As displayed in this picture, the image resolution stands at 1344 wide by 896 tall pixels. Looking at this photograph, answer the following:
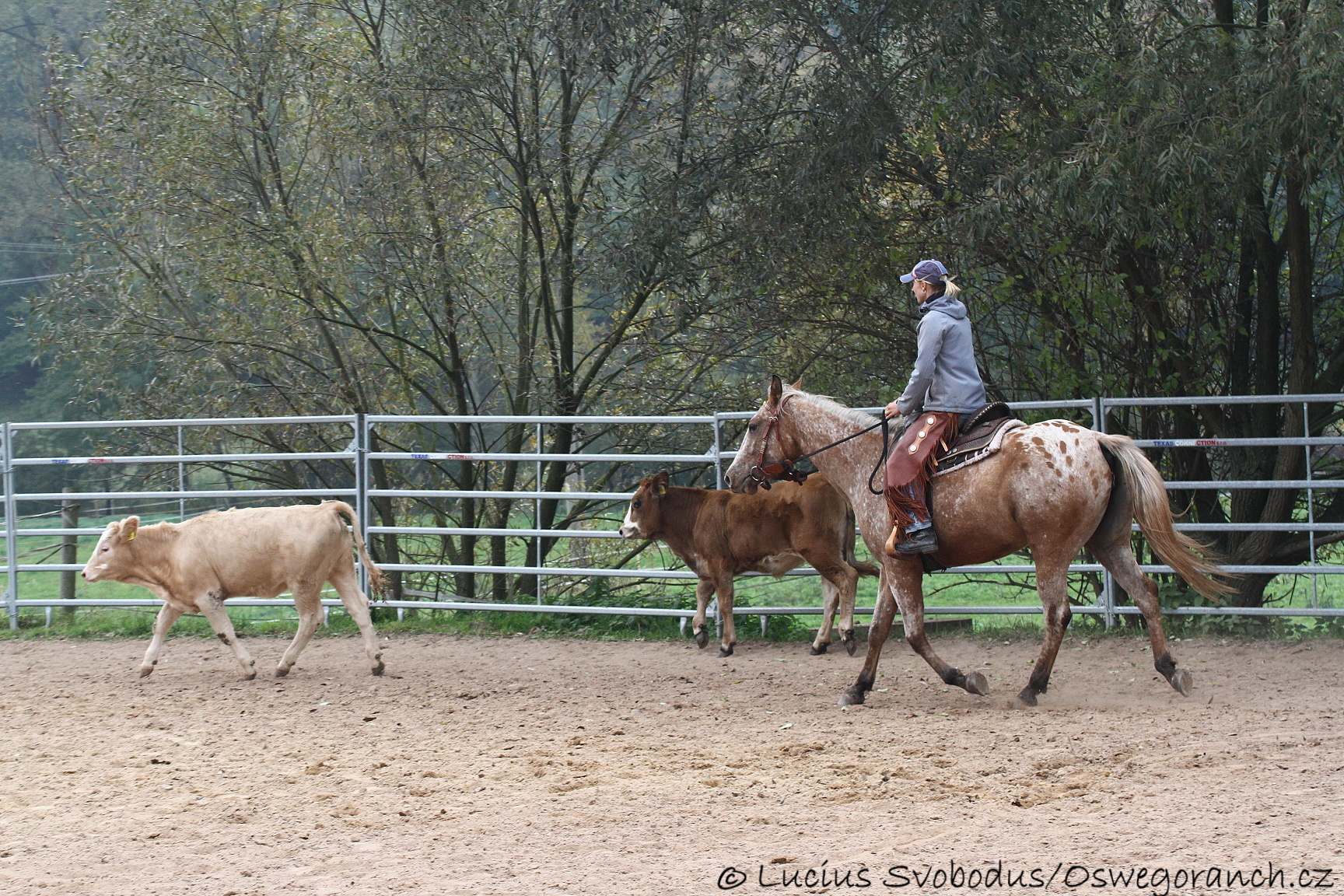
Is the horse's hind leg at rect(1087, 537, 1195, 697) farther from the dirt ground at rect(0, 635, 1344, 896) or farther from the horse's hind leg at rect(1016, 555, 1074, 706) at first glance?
the horse's hind leg at rect(1016, 555, 1074, 706)

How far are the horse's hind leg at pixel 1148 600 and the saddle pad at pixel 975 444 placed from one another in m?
0.94

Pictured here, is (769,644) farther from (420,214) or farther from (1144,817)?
(420,214)

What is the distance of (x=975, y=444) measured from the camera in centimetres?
666

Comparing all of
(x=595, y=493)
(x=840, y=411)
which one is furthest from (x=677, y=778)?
(x=595, y=493)

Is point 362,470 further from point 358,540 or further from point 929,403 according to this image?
point 929,403

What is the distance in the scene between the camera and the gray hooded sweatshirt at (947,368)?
21.6 feet

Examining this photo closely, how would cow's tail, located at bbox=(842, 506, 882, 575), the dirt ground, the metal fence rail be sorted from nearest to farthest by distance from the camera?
the dirt ground < the metal fence rail < cow's tail, located at bbox=(842, 506, 882, 575)

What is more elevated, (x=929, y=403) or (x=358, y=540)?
(x=929, y=403)

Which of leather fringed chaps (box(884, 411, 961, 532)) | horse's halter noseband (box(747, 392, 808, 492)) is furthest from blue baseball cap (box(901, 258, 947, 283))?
horse's halter noseband (box(747, 392, 808, 492))

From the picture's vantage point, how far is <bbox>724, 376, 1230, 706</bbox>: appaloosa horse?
641cm

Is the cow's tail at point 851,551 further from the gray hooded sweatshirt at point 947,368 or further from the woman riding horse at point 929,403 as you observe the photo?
the gray hooded sweatshirt at point 947,368

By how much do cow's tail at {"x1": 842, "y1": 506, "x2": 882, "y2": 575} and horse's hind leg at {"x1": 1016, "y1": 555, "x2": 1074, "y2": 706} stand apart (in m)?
2.01

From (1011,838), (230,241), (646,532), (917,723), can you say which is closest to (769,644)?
(646,532)

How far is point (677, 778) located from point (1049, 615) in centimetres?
251
